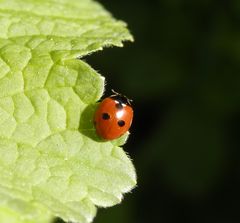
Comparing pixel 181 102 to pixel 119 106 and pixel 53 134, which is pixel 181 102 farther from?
pixel 53 134

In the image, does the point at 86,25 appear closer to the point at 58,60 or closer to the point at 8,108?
the point at 58,60

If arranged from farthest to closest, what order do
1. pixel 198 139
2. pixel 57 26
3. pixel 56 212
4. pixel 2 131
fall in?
pixel 198 139 < pixel 57 26 < pixel 2 131 < pixel 56 212

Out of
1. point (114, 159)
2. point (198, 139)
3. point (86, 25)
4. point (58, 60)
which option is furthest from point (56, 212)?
point (198, 139)

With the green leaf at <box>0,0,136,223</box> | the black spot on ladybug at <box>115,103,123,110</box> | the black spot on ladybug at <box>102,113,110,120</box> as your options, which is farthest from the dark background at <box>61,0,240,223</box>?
the green leaf at <box>0,0,136,223</box>

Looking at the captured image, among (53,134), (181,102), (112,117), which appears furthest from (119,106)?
(181,102)

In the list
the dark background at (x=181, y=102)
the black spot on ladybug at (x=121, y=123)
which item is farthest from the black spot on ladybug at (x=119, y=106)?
the dark background at (x=181, y=102)

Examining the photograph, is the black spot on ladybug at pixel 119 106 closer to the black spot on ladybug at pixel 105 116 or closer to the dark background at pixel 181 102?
the black spot on ladybug at pixel 105 116

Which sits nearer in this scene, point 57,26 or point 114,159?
point 114,159
